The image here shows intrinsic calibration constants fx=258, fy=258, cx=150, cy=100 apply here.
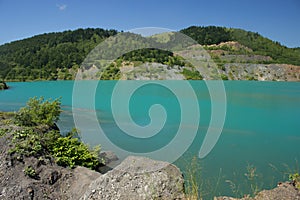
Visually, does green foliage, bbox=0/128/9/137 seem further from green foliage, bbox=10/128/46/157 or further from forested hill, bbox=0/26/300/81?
forested hill, bbox=0/26/300/81

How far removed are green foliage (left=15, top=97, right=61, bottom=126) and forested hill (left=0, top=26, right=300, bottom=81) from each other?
46.2 meters

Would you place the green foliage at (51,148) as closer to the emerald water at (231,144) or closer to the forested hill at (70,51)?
the emerald water at (231,144)

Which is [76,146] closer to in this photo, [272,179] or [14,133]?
[14,133]

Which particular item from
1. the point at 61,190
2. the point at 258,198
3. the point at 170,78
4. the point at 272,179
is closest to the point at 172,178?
the point at 258,198

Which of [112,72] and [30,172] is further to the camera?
[112,72]

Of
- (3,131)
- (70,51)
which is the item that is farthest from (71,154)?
(70,51)

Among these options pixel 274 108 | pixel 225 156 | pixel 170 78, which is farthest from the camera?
pixel 170 78

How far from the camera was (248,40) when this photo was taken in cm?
13875

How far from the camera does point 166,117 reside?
71.8 ft

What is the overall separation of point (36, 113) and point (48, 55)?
302ft

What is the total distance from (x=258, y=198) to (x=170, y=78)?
218ft

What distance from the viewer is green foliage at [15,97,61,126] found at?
30.3 feet

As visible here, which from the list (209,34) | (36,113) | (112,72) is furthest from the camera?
(209,34)

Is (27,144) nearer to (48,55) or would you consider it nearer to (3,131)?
(3,131)
